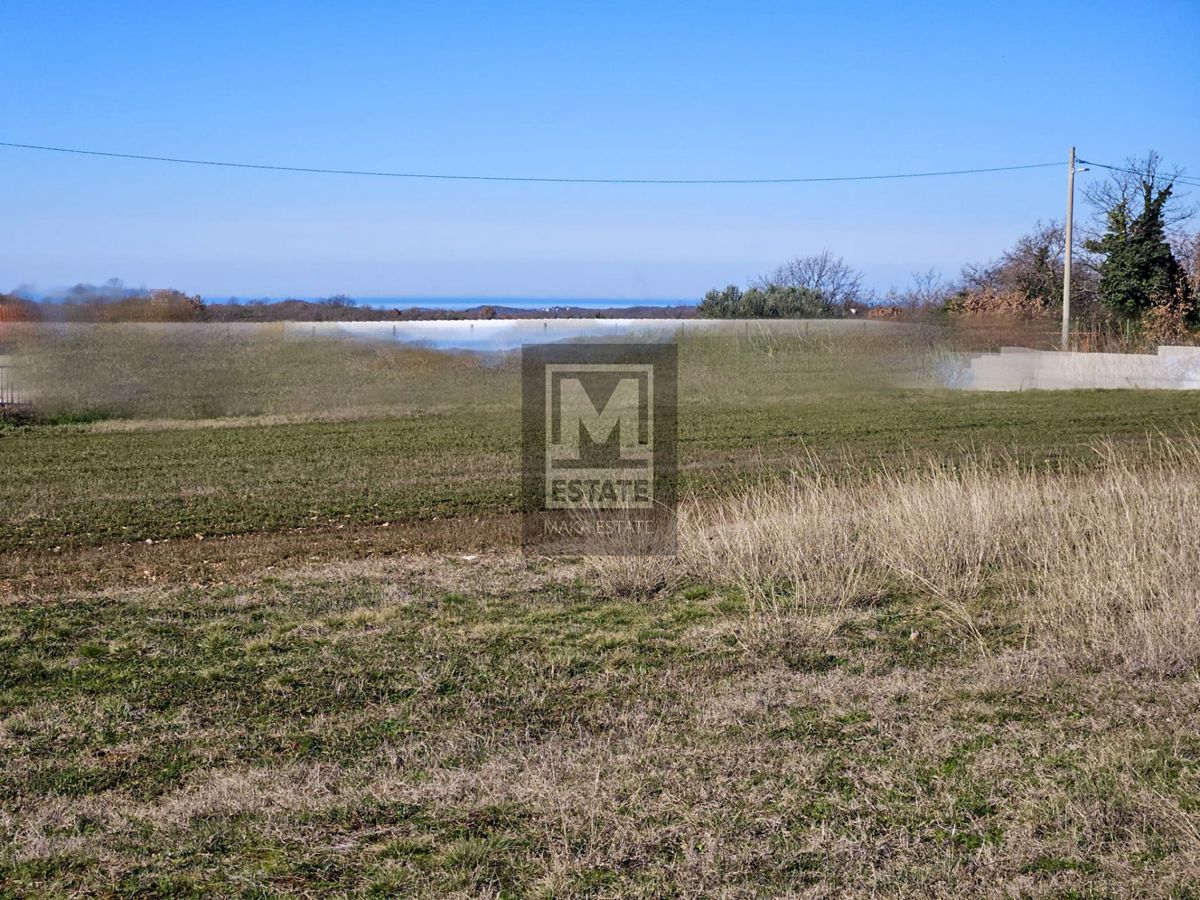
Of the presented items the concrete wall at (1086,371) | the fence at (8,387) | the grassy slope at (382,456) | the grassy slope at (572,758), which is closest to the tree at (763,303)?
the concrete wall at (1086,371)

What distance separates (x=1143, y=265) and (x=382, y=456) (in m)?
38.5

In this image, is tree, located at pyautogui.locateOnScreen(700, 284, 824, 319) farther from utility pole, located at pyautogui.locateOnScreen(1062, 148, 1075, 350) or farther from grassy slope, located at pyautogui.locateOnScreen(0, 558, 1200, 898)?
grassy slope, located at pyautogui.locateOnScreen(0, 558, 1200, 898)

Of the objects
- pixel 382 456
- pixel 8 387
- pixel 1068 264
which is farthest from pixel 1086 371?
pixel 8 387

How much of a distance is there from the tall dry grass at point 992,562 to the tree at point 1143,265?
39.5m

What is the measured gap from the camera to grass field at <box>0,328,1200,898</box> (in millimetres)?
3990

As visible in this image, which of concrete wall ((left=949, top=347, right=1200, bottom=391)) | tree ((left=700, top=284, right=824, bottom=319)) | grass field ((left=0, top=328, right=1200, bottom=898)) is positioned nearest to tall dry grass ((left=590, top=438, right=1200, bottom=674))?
grass field ((left=0, top=328, right=1200, bottom=898))

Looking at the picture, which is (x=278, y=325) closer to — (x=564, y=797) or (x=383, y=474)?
(x=383, y=474)

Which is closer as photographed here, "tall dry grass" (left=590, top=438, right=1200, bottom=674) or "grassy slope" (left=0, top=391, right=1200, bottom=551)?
"tall dry grass" (left=590, top=438, right=1200, bottom=674)

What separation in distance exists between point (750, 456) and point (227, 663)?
41.1ft

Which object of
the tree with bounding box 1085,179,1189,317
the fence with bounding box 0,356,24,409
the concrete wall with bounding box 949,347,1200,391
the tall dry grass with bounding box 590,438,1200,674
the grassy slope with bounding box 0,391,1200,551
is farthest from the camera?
the tree with bounding box 1085,179,1189,317

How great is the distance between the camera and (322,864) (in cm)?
398

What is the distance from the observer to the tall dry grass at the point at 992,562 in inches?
258

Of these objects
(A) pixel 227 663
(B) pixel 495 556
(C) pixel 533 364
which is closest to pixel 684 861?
(A) pixel 227 663

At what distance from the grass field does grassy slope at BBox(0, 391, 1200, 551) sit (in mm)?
331
